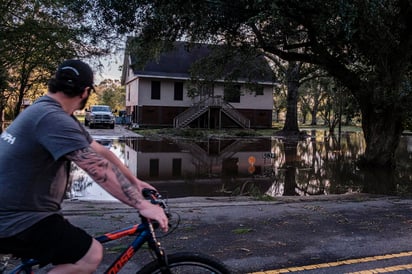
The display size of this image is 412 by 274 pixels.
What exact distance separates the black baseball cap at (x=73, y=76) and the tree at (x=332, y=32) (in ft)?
26.9

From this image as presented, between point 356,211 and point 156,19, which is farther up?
point 156,19

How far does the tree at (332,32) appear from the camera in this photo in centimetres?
1070

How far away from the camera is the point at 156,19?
40.0ft

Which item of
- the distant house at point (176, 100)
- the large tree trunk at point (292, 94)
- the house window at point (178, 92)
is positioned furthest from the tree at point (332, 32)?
the house window at point (178, 92)

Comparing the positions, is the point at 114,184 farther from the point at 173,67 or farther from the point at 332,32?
the point at 173,67

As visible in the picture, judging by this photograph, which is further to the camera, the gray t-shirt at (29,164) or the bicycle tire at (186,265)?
the bicycle tire at (186,265)

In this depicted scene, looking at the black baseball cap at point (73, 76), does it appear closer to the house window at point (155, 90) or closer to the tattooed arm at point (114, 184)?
the tattooed arm at point (114, 184)

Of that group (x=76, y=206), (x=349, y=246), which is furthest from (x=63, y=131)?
(x=76, y=206)

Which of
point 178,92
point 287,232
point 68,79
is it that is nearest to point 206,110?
point 178,92

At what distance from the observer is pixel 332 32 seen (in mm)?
12492

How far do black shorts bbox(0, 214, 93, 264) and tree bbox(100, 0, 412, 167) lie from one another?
864cm

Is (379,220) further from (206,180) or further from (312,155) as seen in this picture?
(312,155)

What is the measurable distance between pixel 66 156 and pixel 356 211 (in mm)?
6596

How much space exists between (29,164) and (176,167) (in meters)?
13.3
